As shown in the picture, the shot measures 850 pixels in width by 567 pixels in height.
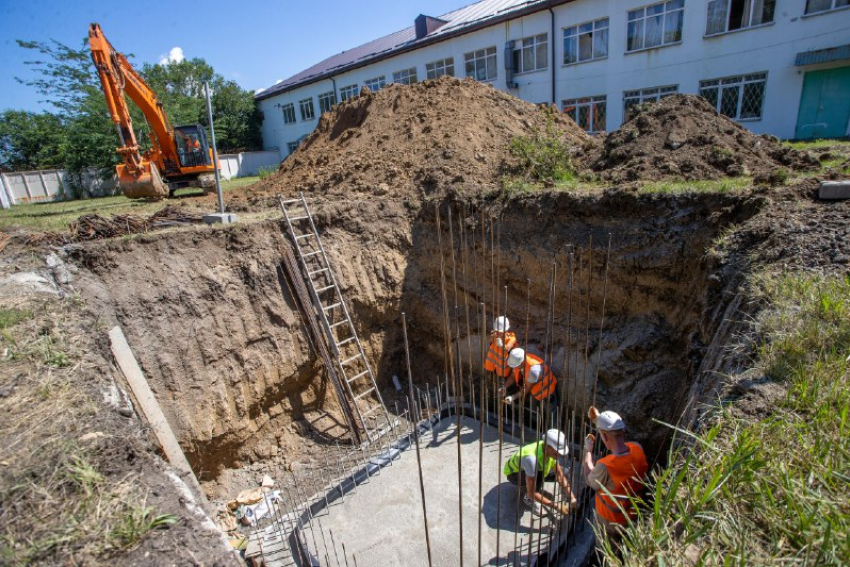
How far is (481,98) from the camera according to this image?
395 inches

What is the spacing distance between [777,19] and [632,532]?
14.5m

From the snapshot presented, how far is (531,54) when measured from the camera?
625 inches

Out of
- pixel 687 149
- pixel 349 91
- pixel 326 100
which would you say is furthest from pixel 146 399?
pixel 326 100

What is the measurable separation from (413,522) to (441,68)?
18683 millimetres

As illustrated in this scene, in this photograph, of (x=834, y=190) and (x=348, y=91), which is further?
(x=348, y=91)

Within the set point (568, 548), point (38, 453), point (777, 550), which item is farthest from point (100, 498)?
point (568, 548)

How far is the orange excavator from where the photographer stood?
326 inches

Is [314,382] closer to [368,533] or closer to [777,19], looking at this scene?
[368,533]

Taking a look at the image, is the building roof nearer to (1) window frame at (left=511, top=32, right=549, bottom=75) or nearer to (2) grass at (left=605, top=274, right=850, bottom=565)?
(1) window frame at (left=511, top=32, right=549, bottom=75)

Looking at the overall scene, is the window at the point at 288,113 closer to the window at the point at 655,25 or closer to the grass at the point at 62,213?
the grass at the point at 62,213

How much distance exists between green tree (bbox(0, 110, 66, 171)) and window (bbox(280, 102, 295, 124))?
11.5m

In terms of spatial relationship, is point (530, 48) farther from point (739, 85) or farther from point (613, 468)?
point (613, 468)

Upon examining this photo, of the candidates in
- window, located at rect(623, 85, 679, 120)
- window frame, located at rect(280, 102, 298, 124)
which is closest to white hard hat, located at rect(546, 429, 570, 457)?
window, located at rect(623, 85, 679, 120)

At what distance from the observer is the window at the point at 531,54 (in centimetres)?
1544
